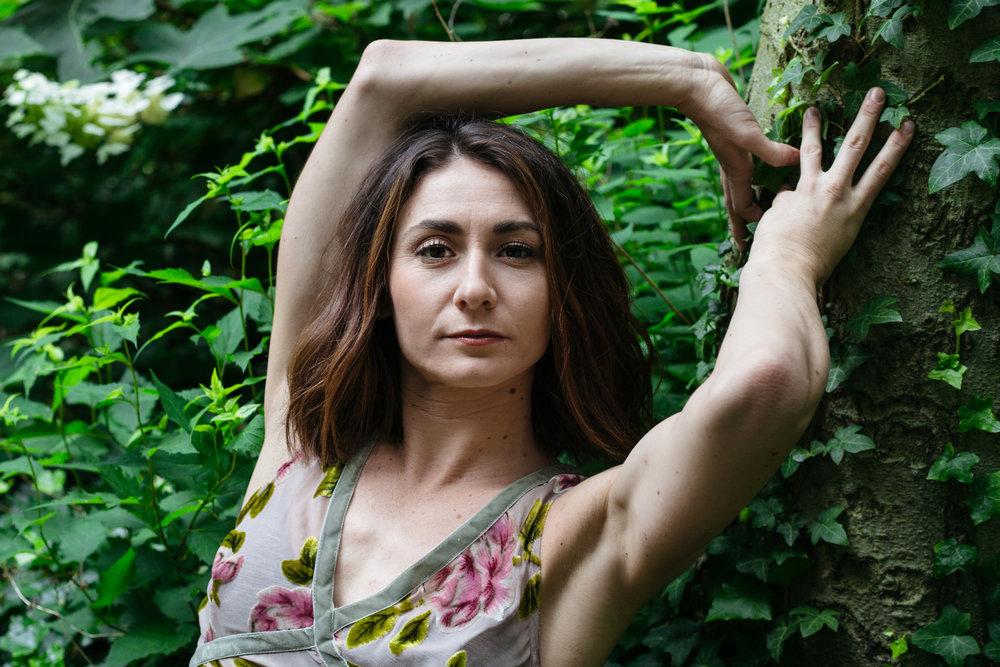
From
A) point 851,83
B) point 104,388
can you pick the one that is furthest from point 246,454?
point 851,83

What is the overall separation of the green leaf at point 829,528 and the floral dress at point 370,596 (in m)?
0.37

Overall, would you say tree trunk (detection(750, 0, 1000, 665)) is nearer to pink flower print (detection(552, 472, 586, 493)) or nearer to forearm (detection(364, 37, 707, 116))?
forearm (detection(364, 37, 707, 116))

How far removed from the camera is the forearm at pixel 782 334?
1186mm

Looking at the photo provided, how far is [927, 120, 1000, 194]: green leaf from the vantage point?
1.40 m

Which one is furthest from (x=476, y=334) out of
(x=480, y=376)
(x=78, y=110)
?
(x=78, y=110)

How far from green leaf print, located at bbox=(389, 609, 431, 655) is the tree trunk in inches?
24.8

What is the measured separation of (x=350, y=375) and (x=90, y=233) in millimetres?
2375

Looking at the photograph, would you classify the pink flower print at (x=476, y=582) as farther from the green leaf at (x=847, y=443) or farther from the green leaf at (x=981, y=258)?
the green leaf at (x=981, y=258)

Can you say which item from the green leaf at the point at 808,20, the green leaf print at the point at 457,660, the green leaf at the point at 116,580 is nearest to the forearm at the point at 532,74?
the green leaf at the point at 808,20

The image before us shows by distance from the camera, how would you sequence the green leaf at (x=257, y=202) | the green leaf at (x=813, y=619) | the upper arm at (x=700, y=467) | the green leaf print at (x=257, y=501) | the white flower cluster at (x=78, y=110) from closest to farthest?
the upper arm at (x=700, y=467)
the green leaf at (x=813, y=619)
the green leaf print at (x=257, y=501)
the green leaf at (x=257, y=202)
the white flower cluster at (x=78, y=110)

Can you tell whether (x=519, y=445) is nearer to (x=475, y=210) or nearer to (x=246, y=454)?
(x=475, y=210)

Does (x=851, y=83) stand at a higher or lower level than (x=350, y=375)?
higher

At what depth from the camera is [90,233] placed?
12.0 feet

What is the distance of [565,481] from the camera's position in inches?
63.2
